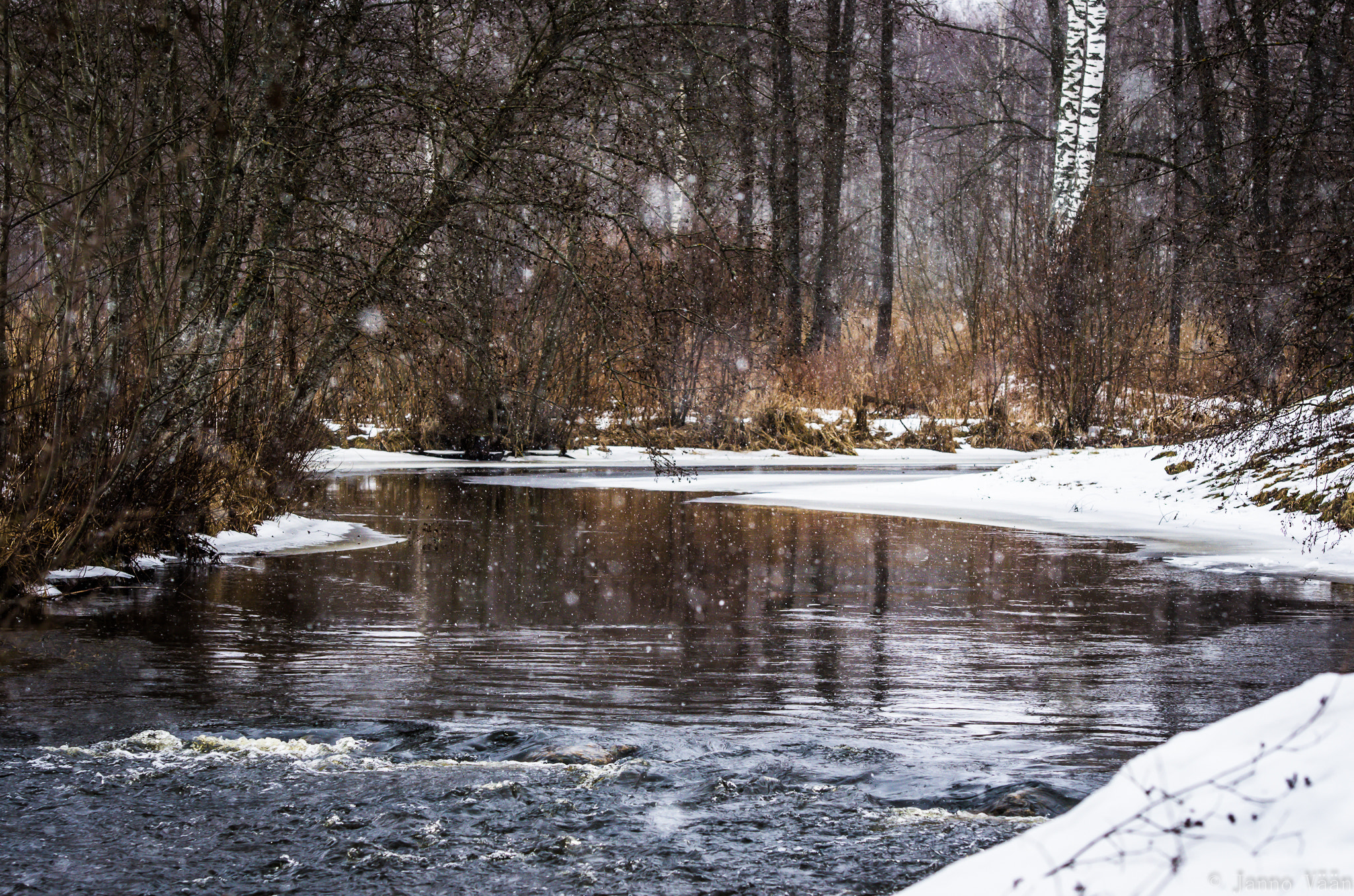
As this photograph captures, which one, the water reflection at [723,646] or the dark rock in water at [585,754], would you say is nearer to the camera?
the dark rock in water at [585,754]

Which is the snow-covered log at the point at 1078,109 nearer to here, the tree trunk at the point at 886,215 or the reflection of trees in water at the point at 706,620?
the tree trunk at the point at 886,215

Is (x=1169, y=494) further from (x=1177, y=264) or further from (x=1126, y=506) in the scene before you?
(x=1177, y=264)

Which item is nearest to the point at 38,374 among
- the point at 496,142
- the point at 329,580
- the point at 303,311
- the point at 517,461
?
the point at 329,580

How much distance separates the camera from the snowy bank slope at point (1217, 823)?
202 cm

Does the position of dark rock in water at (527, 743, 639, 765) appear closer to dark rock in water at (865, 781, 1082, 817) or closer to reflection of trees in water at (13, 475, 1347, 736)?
reflection of trees in water at (13, 475, 1347, 736)

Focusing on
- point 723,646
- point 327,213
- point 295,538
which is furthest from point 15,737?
point 295,538

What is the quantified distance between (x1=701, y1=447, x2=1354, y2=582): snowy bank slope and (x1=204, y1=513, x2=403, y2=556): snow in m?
4.49

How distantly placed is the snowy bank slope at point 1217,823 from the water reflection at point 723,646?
1.57 meters

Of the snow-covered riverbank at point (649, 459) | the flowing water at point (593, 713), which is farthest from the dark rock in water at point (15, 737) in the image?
the snow-covered riverbank at point (649, 459)

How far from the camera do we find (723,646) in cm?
595

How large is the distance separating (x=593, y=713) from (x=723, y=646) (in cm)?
142

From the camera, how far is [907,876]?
3191 millimetres

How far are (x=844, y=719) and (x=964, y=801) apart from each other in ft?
2.89

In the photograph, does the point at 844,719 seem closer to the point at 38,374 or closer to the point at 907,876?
the point at 907,876
